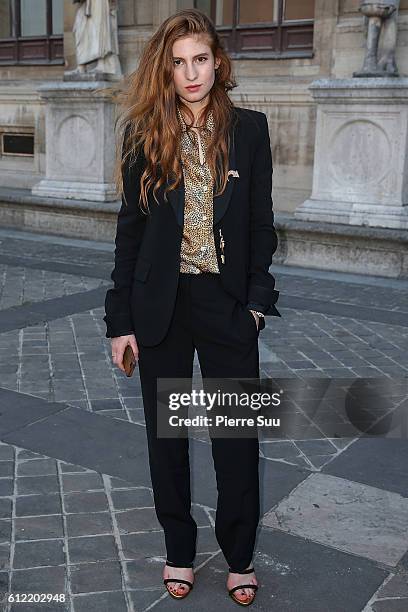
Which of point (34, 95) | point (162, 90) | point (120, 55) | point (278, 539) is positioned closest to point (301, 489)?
point (278, 539)

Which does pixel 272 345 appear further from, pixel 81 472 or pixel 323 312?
pixel 81 472

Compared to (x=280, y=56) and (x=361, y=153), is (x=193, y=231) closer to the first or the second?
(x=361, y=153)

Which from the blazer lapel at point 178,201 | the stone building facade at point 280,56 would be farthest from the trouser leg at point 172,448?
the stone building facade at point 280,56

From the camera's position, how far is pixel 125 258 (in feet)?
8.70

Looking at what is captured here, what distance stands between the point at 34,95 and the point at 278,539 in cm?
1153

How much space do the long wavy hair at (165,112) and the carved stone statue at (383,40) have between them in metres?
7.13

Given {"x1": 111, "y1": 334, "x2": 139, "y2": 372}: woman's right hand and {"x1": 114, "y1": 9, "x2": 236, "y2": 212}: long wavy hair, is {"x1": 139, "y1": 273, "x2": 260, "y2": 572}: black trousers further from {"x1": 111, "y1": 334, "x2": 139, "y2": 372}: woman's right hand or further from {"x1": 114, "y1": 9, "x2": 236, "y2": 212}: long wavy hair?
{"x1": 114, "y1": 9, "x2": 236, "y2": 212}: long wavy hair

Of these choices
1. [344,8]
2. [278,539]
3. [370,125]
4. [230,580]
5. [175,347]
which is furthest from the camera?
[344,8]

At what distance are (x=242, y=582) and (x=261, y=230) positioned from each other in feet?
4.20

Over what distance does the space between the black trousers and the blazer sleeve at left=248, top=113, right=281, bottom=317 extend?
0.08 meters

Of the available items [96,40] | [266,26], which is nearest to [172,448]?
[266,26]

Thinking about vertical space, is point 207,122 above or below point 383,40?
below

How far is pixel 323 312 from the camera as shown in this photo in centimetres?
736

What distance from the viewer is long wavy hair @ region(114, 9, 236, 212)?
2.45 metres
